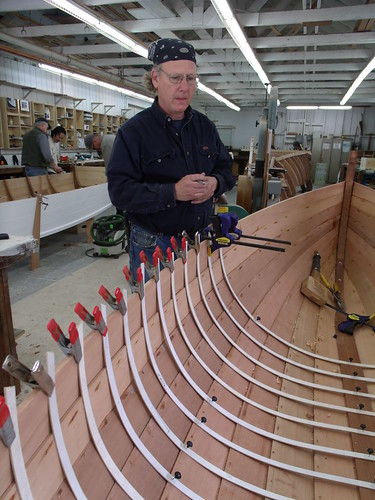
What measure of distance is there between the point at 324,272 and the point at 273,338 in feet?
5.16

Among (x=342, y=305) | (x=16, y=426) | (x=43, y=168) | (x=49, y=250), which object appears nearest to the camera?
(x=16, y=426)

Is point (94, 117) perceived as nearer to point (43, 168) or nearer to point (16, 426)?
point (43, 168)

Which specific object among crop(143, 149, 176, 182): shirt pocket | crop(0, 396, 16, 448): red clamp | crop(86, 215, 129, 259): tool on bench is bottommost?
crop(86, 215, 129, 259): tool on bench

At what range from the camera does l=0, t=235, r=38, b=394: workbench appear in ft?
6.81

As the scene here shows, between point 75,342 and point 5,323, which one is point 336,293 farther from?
point 75,342

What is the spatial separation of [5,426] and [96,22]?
593 centimetres

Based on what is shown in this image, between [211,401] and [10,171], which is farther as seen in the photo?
[10,171]

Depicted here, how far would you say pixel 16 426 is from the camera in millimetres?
729

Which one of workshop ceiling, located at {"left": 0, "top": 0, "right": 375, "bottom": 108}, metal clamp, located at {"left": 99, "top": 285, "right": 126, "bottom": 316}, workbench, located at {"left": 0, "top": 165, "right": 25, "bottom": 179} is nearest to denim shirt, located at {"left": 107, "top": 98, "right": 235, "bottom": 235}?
metal clamp, located at {"left": 99, "top": 285, "right": 126, "bottom": 316}

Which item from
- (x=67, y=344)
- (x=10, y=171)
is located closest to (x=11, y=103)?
(x=10, y=171)

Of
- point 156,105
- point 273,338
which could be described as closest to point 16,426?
point 156,105

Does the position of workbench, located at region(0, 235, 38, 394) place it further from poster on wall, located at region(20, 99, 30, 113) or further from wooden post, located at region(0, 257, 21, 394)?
poster on wall, located at region(20, 99, 30, 113)

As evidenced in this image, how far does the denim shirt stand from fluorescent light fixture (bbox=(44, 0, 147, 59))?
164 inches

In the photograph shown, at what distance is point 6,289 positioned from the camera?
7.12ft
